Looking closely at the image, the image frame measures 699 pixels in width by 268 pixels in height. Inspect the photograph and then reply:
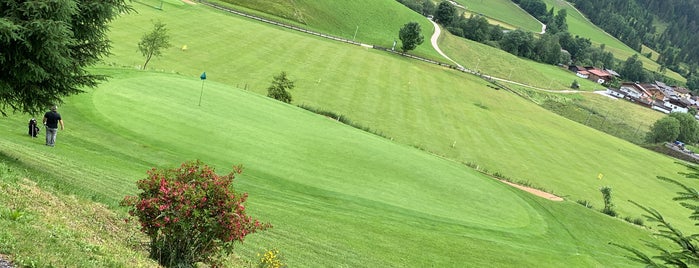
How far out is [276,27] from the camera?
326ft

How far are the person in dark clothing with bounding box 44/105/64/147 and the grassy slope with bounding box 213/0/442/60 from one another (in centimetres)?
9256

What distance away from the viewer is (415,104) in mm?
72000

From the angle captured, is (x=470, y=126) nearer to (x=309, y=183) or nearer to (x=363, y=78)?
(x=363, y=78)

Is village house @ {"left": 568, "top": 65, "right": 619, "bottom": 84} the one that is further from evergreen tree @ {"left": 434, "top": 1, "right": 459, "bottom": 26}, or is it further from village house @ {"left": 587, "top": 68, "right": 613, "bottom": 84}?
evergreen tree @ {"left": 434, "top": 1, "right": 459, "bottom": 26}

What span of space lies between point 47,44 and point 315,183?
11.0 meters

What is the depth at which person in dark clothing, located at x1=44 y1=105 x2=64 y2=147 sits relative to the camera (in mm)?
19312

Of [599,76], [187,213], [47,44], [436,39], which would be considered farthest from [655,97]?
[187,213]

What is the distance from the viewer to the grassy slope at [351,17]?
370 feet

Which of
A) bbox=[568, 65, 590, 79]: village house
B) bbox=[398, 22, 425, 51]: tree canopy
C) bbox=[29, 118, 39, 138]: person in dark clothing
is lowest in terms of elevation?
bbox=[29, 118, 39, 138]: person in dark clothing

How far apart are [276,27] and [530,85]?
64.5 meters

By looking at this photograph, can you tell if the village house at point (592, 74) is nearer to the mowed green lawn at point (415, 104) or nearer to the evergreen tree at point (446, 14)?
the evergreen tree at point (446, 14)

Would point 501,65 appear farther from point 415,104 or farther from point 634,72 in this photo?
point 634,72

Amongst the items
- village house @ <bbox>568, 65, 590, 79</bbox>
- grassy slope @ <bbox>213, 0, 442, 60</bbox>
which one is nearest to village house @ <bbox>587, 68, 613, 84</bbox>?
village house @ <bbox>568, 65, 590, 79</bbox>

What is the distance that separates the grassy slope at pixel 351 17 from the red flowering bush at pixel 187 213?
102951 mm
